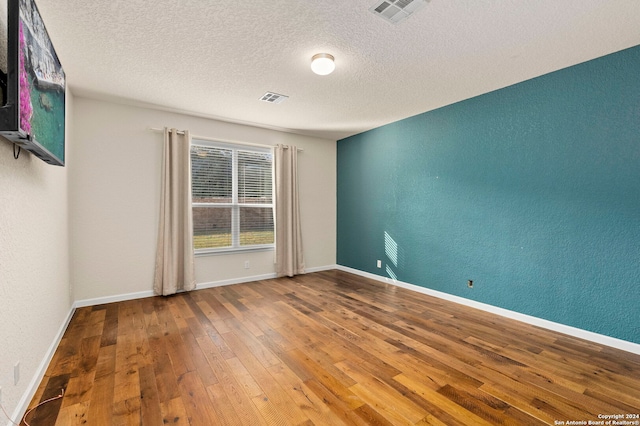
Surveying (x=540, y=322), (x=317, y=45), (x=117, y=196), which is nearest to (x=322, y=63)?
(x=317, y=45)

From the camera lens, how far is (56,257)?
266 centimetres

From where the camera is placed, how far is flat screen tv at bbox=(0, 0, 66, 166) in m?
1.27

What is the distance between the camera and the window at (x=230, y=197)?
14.4ft

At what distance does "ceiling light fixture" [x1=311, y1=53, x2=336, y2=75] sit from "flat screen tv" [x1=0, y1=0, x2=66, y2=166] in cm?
185

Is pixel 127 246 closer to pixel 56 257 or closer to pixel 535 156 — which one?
pixel 56 257

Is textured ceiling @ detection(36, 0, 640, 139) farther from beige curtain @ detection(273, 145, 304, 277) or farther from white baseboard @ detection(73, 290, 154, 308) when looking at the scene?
white baseboard @ detection(73, 290, 154, 308)

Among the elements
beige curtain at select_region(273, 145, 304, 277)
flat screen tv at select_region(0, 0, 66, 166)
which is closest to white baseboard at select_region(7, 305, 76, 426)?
flat screen tv at select_region(0, 0, 66, 166)

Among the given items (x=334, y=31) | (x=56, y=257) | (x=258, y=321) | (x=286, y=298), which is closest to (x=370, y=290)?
(x=286, y=298)

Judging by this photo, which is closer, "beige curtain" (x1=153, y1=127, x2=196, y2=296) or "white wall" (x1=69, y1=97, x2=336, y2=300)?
"white wall" (x1=69, y1=97, x2=336, y2=300)

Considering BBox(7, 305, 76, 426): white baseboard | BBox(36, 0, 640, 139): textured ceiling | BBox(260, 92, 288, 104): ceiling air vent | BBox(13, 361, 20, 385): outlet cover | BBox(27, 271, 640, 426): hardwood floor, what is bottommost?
BBox(27, 271, 640, 426): hardwood floor

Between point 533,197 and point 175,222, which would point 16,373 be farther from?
point 533,197

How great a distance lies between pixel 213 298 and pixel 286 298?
0.98 meters

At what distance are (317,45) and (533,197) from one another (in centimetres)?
266

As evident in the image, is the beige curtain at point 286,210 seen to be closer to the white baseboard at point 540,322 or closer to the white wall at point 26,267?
the white baseboard at point 540,322
